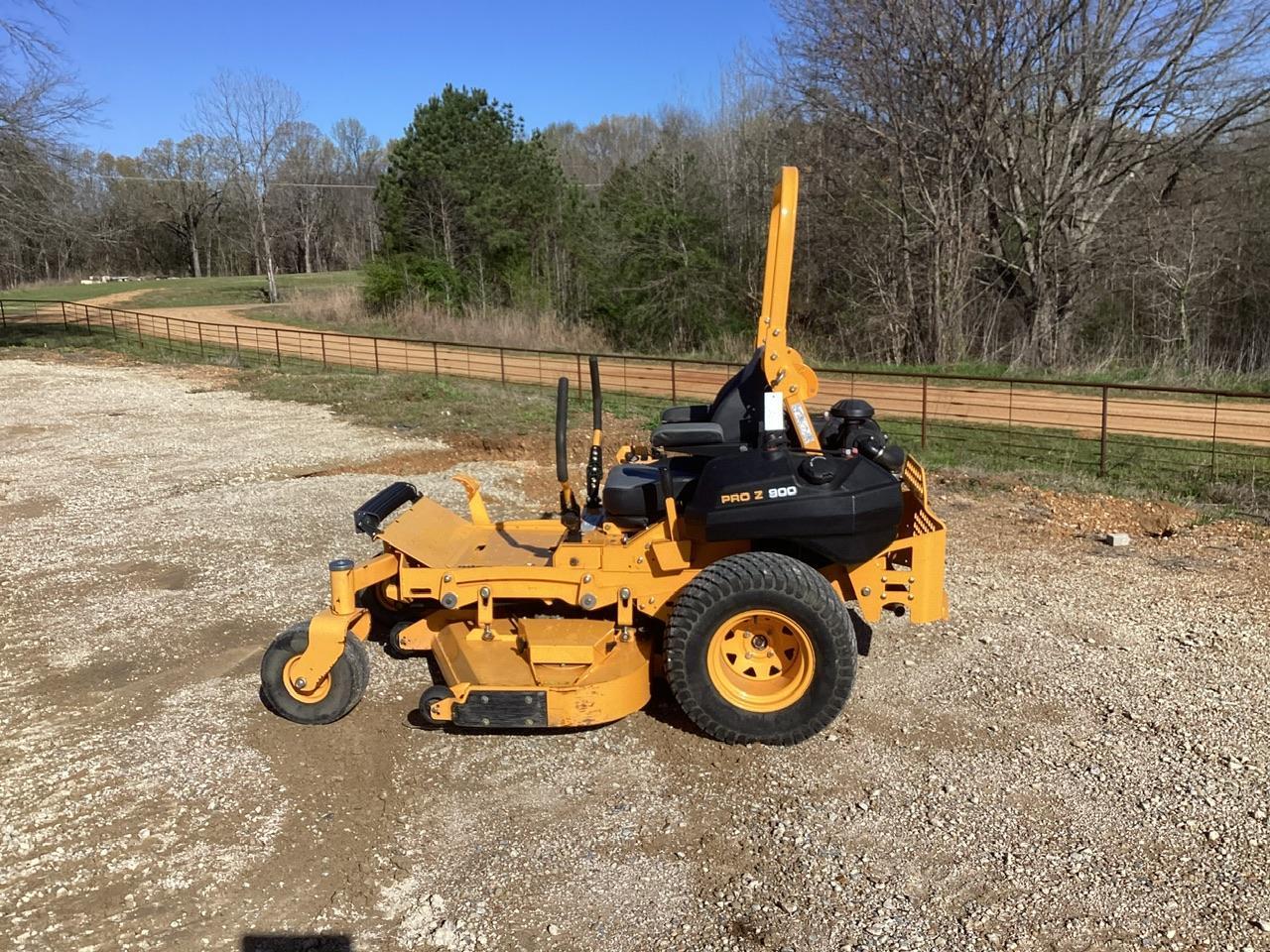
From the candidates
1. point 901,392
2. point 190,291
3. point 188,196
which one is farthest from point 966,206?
point 188,196

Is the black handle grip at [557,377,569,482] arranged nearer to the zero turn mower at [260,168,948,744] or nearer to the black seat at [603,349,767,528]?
the zero turn mower at [260,168,948,744]

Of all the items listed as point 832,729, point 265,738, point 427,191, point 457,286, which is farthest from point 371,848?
point 427,191

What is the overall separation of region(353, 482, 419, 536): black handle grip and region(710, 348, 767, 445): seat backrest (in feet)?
5.89

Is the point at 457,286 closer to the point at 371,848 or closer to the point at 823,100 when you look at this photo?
the point at 823,100

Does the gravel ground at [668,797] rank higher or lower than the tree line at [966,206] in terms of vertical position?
lower

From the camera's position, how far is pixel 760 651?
14.3 ft

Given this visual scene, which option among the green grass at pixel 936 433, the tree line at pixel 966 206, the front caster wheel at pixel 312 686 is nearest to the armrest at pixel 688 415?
the front caster wheel at pixel 312 686

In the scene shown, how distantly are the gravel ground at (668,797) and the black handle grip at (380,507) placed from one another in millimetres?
934

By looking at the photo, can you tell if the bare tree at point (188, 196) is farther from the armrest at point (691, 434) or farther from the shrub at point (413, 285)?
the armrest at point (691, 434)

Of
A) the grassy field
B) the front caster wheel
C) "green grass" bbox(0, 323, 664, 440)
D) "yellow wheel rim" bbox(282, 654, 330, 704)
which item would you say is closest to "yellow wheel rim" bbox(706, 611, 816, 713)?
the front caster wheel

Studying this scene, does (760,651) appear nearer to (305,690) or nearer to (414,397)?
(305,690)

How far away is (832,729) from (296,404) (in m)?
13.3

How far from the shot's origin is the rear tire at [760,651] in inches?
162

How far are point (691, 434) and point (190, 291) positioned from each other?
51264 millimetres
